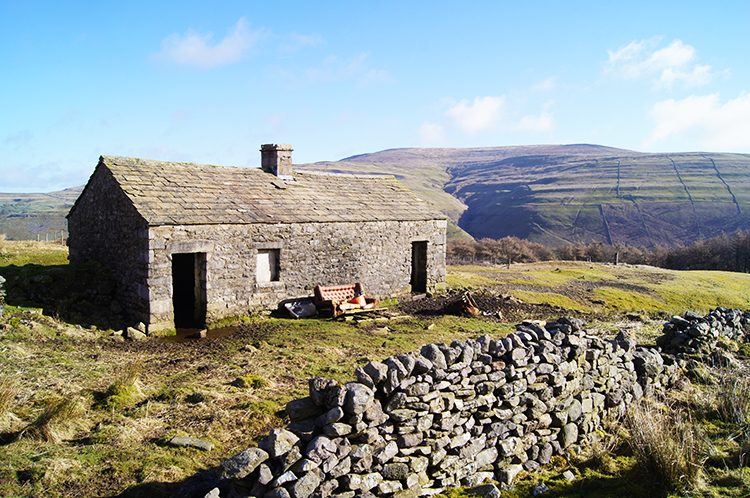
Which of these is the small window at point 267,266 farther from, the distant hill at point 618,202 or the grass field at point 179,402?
the distant hill at point 618,202

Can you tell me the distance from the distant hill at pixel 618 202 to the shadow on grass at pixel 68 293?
7252 cm

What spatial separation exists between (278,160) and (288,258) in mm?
4540

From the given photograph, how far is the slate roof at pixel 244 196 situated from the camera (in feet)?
41.6

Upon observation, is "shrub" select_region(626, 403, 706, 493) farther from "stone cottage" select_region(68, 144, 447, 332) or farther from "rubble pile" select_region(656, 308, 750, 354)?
"stone cottage" select_region(68, 144, 447, 332)

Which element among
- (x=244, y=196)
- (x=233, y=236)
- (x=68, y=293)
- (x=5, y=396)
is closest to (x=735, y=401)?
(x=5, y=396)

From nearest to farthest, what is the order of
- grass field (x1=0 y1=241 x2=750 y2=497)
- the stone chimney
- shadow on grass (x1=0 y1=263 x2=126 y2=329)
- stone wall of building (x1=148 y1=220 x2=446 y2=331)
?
→ grass field (x1=0 y1=241 x2=750 y2=497)
shadow on grass (x1=0 y1=263 x2=126 y2=329)
stone wall of building (x1=148 y1=220 x2=446 y2=331)
the stone chimney

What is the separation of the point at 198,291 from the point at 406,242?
321 inches

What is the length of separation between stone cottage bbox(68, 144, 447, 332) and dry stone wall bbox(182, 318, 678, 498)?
8.75m

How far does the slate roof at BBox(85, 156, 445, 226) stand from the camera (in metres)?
12.7

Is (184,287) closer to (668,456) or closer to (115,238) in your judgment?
(115,238)

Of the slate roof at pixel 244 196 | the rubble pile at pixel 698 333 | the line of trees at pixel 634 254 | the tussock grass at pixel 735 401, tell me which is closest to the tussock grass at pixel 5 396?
the slate roof at pixel 244 196

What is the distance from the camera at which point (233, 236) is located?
1318cm

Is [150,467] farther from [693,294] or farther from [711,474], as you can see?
[693,294]

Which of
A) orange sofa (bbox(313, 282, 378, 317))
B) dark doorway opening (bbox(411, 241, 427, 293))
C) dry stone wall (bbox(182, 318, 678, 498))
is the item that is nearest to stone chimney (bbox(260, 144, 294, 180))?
orange sofa (bbox(313, 282, 378, 317))
